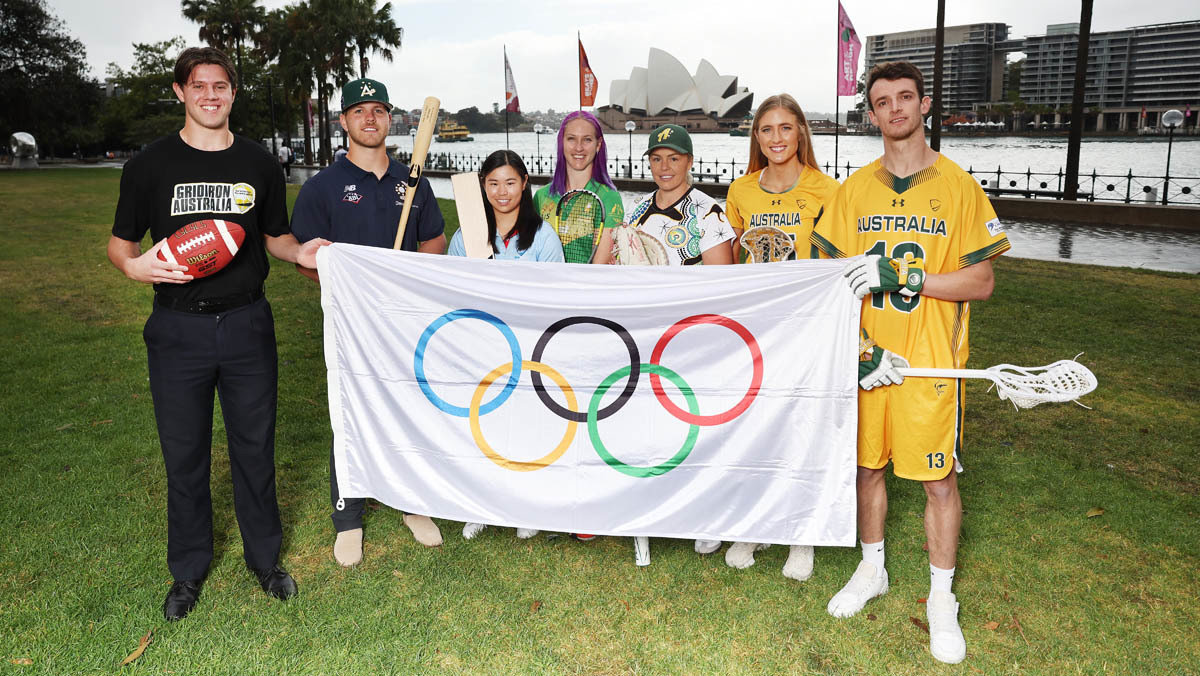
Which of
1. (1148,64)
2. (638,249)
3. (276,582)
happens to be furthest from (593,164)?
(1148,64)

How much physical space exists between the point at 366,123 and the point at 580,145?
117 cm

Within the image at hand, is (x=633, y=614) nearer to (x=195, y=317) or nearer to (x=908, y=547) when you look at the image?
(x=908, y=547)

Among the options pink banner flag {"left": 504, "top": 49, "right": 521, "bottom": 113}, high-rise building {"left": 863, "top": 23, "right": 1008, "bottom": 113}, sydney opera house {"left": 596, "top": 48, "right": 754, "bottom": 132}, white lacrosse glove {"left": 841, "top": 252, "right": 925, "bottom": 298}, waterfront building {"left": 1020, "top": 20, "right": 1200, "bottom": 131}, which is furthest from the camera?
high-rise building {"left": 863, "top": 23, "right": 1008, "bottom": 113}

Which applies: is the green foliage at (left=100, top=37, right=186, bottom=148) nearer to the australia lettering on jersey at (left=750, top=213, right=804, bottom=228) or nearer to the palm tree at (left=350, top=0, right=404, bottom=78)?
the palm tree at (left=350, top=0, right=404, bottom=78)

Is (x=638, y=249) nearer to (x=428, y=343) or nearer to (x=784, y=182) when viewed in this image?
(x=784, y=182)

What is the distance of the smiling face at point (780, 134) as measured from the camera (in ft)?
13.6

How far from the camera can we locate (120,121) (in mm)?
82188

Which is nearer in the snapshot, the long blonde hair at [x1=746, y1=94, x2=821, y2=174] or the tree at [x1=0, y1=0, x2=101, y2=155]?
the long blonde hair at [x1=746, y1=94, x2=821, y2=174]

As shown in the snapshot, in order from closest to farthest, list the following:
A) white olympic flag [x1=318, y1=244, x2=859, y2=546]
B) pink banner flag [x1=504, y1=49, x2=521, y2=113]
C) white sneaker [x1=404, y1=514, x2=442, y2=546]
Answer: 1. white olympic flag [x1=318, y1=244, x2=859, y2=546]
2. white sneaker [x1=404, y1=514, x2=442, y2=546]
3. pink banner flag [x1=504, y1=49, x2=521, y2=113]

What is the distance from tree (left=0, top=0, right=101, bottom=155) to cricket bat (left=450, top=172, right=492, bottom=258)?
68884 millimetres

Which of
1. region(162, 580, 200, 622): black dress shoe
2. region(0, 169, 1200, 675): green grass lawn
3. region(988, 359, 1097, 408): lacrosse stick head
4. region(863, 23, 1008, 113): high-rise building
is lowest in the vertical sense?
region(0, 169, 1200, 675): green grass lawn

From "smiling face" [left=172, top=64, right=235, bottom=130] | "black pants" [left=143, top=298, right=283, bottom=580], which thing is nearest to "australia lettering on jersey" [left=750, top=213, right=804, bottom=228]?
"black pants" [left=143, top=298, right=283, bottom=580]

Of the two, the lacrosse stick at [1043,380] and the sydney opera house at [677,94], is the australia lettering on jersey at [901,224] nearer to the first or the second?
the lacrosse stick at [1043,380]

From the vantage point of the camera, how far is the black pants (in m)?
3.51
